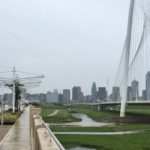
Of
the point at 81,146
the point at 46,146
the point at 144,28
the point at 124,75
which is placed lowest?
the point at 81,146

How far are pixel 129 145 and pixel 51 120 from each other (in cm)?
5740

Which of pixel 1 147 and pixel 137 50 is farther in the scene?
pixel 137 50

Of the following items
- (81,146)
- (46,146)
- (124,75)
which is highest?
(124,75)

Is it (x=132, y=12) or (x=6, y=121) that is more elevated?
(x=132, y=12)

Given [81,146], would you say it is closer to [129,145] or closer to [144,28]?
[129,145]

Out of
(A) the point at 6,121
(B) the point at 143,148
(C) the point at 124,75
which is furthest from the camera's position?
(C) the point at 124,75

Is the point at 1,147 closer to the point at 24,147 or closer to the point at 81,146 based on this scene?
the point at 24,147

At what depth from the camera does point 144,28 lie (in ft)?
287

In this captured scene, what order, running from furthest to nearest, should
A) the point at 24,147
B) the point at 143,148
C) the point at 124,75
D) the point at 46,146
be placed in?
the point at 124,75
the point at 143,148
the point at 24,147
the point at 46,146

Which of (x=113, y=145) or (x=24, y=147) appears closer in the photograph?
(x=24, y=147)

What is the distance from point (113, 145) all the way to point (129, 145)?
1393 millimetres

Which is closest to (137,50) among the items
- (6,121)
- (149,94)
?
(149,94)

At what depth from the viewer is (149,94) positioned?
328ft

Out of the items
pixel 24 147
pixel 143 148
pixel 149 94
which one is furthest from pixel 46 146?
pixel 149 94
